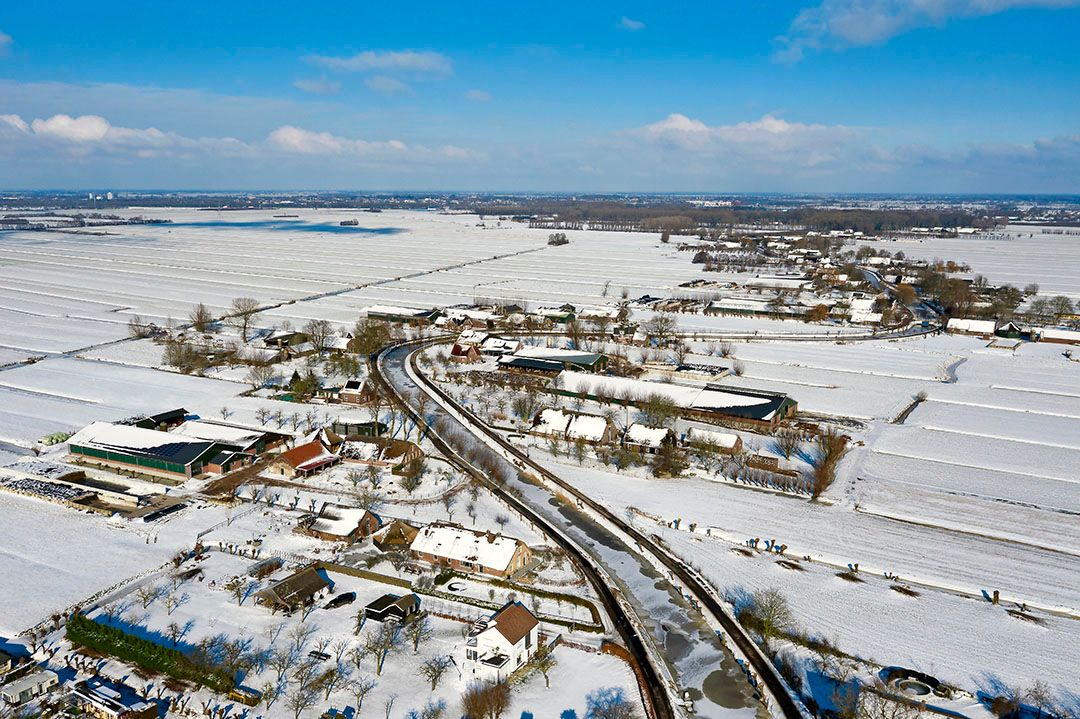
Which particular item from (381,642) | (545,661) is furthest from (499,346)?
(545,661)

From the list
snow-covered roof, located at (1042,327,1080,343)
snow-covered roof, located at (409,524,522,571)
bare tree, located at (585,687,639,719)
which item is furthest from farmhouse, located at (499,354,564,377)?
snow-covered roof, located at (1042,327,1080,343)

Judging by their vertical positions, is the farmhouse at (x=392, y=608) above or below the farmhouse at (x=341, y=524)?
below

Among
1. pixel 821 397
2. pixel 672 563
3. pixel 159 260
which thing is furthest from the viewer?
pixel 159 260

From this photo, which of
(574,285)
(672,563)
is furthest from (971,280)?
(672,563)

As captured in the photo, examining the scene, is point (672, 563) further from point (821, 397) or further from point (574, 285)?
point (574, 285)

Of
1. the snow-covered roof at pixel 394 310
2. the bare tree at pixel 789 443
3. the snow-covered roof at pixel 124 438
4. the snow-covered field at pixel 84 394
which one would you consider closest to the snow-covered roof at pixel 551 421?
the bare tree at pixel 789 443

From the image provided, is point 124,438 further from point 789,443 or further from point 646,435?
point 789,443

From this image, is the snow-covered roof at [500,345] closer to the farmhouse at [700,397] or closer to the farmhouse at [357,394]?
the farmhouse at [700,397]

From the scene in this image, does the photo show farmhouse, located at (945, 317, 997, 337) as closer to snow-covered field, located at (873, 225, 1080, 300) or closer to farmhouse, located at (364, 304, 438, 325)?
snow-covered field, located at (873, 225, 1080, 300)
